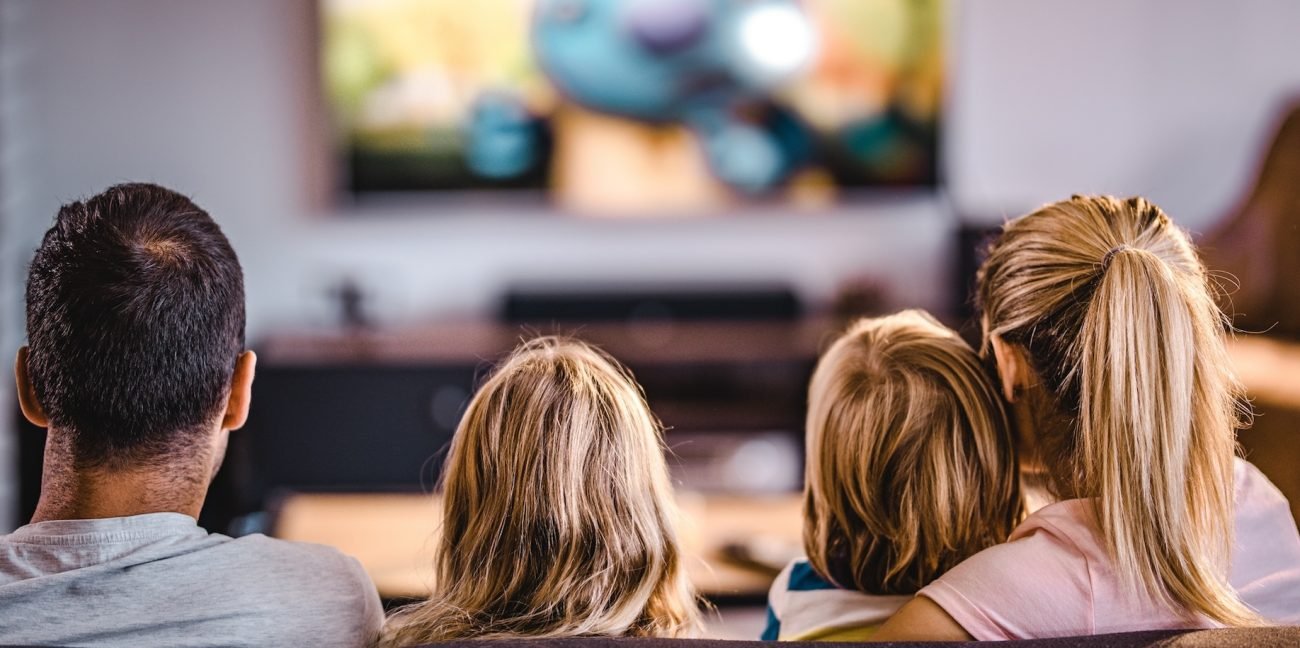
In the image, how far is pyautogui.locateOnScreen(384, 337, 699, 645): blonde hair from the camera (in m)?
0.97

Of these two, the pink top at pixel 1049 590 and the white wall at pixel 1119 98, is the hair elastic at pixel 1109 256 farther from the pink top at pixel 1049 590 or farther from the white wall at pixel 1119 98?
the white wall at pixel 1119 98

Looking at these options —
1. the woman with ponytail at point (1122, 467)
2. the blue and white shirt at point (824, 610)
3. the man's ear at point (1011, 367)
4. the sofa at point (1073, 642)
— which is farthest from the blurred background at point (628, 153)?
the sofa at point (1073, 642)

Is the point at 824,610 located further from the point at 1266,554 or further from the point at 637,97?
the point at 637,97

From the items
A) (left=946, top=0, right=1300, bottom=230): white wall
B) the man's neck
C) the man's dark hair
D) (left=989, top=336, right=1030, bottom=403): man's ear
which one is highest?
(left=946, top=0, right=1300, bottom=230): white wall

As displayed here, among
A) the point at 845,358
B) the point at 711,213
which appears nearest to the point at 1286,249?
the point at 845,358

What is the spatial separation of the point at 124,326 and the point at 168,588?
0.21 m

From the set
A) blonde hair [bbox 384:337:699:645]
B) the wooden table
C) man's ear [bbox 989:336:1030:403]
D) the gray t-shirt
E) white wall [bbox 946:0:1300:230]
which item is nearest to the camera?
the gray t-shirt

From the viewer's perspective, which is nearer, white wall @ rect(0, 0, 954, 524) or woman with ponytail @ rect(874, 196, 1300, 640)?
woman with ponytail @ rect(874, 196, 1300, 640)

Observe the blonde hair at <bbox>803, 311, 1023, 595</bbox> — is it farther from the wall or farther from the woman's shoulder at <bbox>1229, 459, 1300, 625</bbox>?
the wall

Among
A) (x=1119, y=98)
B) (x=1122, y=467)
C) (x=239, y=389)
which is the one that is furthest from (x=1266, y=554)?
(x=1119, y=98)

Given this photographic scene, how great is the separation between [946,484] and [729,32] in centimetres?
239

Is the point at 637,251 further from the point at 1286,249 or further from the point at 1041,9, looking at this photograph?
the point at 1286,249

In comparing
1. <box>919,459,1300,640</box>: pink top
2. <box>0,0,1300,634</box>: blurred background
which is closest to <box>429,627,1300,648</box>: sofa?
<box>919,459,1300,640</box>: pink top

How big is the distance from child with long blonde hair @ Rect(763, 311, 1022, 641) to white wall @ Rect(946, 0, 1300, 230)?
2342 millimetres
